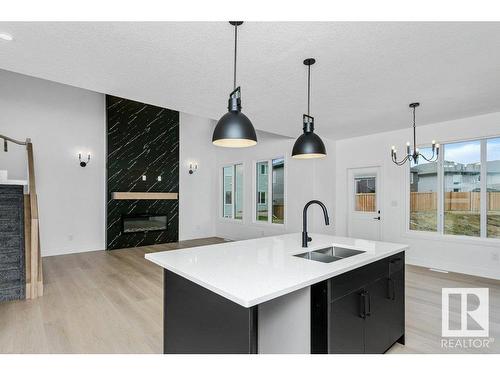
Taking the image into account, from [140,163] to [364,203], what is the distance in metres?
5.20

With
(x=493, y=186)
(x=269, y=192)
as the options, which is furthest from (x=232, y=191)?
(x=493, y=186)

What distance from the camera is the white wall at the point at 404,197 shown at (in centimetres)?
434

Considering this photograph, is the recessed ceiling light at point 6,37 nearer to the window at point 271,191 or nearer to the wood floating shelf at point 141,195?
the wood floating shelf at point 141,195

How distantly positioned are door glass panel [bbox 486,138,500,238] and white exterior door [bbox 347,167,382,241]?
165 cm

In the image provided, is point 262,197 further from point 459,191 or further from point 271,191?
point 459,191

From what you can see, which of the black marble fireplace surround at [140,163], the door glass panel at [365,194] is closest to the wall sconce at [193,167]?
the black marble fireplace surround at [140,163]

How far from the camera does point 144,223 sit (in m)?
6.91

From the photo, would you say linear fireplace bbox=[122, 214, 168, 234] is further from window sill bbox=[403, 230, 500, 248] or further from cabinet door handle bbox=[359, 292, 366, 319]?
cabinet door handle bbox=[359, 292, 366, 319]

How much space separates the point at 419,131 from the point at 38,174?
24.0 feet

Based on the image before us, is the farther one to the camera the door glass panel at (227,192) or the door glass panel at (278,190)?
the door glass panel at (227,192)

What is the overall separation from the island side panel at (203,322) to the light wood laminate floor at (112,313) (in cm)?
70

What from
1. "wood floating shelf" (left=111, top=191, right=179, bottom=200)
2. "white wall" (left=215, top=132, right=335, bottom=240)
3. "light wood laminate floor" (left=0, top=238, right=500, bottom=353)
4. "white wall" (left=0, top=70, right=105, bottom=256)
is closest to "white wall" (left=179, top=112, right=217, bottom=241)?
"wood floating shelf" (left=111, top=191, right=179, bottom=200)

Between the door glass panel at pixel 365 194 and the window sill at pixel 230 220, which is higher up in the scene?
the door glass panel at pixel 365 194
